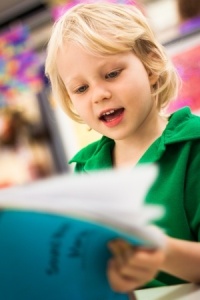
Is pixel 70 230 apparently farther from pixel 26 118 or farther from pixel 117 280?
pixel 26 118

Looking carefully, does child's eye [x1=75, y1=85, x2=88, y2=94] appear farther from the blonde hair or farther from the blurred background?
the blurred background

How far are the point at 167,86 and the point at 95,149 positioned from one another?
0.70ft

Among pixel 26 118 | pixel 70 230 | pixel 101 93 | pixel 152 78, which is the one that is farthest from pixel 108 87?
→ pixel 26 118

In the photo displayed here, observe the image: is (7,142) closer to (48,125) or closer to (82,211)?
(48,125)

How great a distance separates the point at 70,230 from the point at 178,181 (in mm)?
314

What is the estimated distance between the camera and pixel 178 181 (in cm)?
69

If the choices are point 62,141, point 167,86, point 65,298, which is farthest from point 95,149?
point 62,141

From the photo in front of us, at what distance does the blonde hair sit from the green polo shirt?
0.11 metres

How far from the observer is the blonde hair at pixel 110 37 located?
2.30 feet

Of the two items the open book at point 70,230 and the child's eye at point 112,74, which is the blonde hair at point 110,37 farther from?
the open book at point 70,230

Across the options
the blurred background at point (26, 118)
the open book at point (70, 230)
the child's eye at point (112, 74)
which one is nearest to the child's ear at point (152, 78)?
the child's eye at point (112, 74)

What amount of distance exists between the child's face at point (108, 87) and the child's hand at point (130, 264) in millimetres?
322

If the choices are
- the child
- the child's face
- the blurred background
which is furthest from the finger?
the blurred background

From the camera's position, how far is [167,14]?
2328mm
